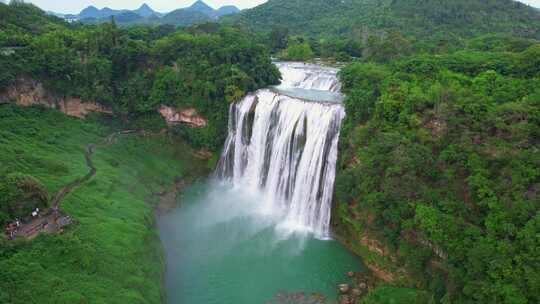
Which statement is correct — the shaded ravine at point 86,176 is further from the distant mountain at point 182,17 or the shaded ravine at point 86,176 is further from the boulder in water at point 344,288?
the distant mountain at point 182,17

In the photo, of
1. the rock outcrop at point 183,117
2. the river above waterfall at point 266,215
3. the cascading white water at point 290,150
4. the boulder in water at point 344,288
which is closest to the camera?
the boulder in water at point 344,288

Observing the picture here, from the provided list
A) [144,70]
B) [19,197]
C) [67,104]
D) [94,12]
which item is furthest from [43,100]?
[94,12]

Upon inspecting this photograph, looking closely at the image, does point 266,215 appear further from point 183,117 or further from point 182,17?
point 182,17

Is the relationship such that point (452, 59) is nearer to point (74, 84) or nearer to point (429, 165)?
point (429, 165)

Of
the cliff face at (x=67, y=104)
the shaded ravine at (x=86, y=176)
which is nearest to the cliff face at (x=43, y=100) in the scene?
the cliff face at (x=67, y=104)

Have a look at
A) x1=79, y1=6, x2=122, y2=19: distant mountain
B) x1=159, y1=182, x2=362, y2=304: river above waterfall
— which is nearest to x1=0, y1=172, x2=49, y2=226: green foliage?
x1=159, y1=182, x2=362, y2=304: river above waterfall
